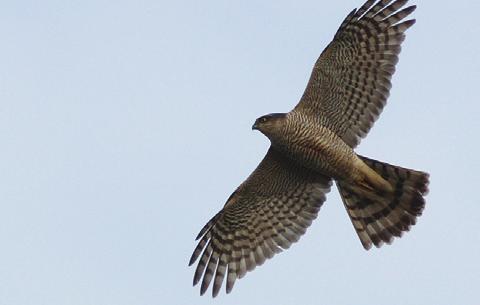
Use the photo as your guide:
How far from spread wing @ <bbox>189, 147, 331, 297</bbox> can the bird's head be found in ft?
3.36

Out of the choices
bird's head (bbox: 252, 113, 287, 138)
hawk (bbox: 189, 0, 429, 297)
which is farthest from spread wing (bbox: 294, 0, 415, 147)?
bird's head (bbox: 252, 113, 287, 138)

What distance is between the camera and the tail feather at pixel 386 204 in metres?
22.8

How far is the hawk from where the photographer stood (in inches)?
886

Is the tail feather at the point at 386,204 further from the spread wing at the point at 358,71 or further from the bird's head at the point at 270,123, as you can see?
the bird's head at the point at 270,123

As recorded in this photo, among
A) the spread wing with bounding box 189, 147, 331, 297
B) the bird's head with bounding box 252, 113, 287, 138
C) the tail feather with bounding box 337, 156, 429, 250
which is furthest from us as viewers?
the spread wing with bounding box 189, 147, 331, 297

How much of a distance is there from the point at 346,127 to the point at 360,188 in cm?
98

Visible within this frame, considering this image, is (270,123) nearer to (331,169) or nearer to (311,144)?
(311,144)

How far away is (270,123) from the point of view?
22312 mm

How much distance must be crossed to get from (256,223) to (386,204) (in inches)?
83.1

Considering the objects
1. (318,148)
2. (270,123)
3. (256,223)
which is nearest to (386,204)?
(318,148)

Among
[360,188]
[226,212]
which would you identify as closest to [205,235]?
[226,212]

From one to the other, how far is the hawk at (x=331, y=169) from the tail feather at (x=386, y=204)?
2 cm

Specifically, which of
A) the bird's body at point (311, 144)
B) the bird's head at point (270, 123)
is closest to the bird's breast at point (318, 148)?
the bird's body at point (311, 144)

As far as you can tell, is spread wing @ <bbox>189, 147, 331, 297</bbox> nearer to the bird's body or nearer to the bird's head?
the bird's body
